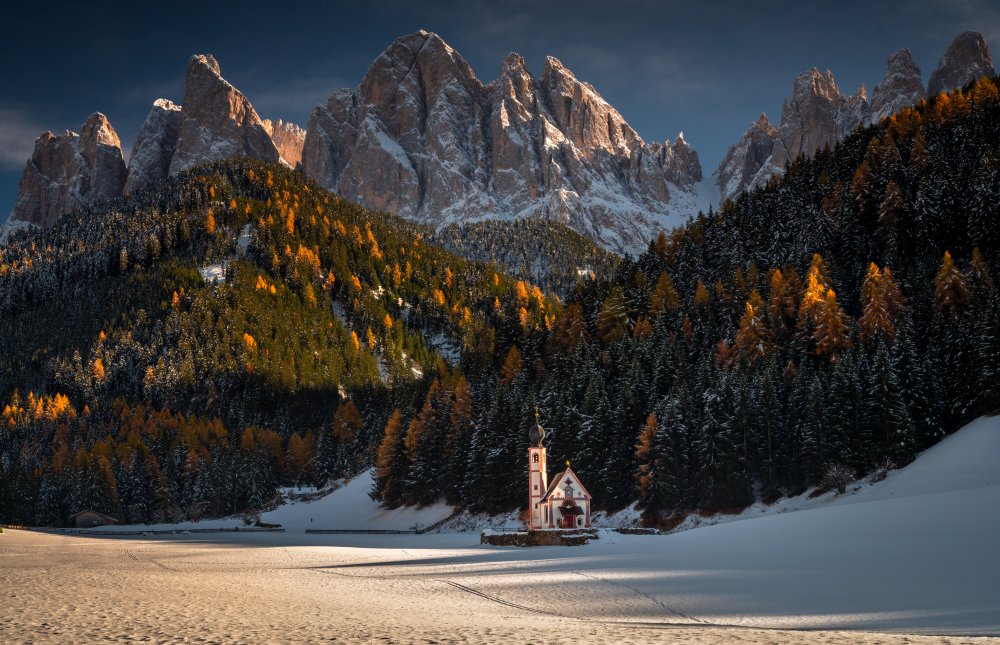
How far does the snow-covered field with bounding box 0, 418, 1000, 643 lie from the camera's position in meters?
13.7

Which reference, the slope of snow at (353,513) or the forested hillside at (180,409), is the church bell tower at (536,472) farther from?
the forested hillside at (180,409)

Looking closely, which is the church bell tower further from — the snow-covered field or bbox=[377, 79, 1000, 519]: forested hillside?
the snow-covered field

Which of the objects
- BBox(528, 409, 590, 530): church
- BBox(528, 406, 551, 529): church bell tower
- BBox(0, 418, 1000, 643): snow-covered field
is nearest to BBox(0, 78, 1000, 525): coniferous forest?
BBox(528, 409, 590, 530): church

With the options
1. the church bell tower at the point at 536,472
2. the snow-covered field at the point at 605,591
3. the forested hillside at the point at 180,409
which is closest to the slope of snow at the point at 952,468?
the snow-covered field at the point at 605,591

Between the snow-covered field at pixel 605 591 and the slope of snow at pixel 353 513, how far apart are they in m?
47.8

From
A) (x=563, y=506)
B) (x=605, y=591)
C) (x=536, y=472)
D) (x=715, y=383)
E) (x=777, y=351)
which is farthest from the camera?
(x=777, y=351)

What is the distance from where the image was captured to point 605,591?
21.5 meters

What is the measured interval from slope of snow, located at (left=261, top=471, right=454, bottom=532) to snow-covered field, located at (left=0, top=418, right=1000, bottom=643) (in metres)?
47.8

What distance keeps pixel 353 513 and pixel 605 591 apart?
85.0 metres

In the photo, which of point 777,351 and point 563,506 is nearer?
point 563,506

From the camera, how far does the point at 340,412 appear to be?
531ft

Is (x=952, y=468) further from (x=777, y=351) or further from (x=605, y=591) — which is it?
(x=605, y=591)

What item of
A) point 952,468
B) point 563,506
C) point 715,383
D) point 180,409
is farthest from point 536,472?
point 180,409

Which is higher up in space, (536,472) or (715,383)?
(715,383)
